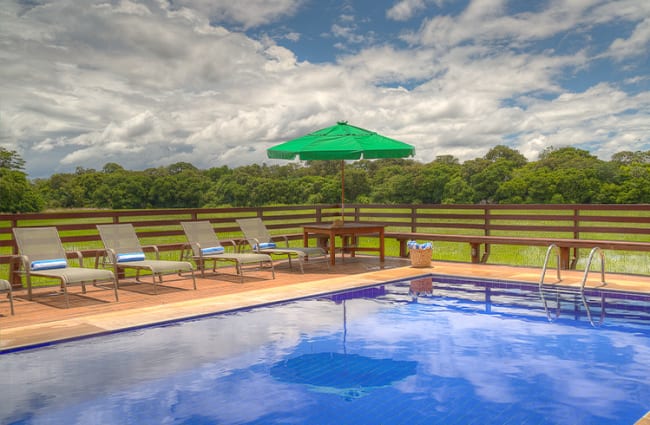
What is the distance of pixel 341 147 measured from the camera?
29.0 feet

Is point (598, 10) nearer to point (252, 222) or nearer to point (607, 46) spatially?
point (607, 46)

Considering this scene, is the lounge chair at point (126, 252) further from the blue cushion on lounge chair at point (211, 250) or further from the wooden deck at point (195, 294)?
the blue cushion on lounge chair at point (211, 250)

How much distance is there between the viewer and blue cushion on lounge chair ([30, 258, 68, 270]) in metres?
6.36

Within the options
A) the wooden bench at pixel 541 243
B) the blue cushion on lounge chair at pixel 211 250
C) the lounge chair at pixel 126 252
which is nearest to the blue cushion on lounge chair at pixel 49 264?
the lounge chair at pixel 126 252

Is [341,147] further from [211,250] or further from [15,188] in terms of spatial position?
[15,188]

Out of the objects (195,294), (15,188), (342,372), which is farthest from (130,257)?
(15,188)

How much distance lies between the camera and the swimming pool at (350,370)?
332cm

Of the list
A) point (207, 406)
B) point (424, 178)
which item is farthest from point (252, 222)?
point (424, 178)

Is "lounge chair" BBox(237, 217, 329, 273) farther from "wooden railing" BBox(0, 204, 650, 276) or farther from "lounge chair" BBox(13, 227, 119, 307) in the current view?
"lounge chair" BBox(13, 227, 119, 307)

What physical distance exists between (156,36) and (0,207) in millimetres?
13711

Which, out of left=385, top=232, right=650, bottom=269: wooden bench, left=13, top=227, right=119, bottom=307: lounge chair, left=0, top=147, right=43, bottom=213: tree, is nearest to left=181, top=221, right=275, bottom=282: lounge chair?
left=13, top=227, right=119, bottom=307: lounge chair

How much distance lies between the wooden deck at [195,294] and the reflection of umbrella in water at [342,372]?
171 centimetres

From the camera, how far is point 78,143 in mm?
42906

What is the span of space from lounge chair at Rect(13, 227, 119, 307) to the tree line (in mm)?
21742
